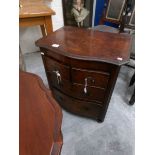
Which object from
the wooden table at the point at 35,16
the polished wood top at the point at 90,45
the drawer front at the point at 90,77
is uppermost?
the wooden table at the point at 35,16

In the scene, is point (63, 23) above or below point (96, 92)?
above

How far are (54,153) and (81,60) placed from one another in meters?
0.57

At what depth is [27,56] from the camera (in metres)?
2.26

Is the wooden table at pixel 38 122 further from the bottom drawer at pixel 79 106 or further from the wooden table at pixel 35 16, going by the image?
the wooden table at pixel 35 16

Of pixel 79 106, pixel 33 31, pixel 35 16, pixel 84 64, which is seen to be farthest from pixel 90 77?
pixel 33 31

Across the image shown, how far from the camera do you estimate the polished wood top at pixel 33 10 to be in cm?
150

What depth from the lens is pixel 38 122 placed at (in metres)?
0.51

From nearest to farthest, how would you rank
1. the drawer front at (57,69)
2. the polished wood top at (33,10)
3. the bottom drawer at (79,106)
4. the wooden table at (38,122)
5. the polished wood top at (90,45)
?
the wooden table at (38,122) < the polished wood top at (90,45) < the drawer front at (57,69) < the bottom drawer at (79,106) < the polished wood top at (33,10)

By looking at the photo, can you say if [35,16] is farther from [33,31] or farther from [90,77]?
[90,77]

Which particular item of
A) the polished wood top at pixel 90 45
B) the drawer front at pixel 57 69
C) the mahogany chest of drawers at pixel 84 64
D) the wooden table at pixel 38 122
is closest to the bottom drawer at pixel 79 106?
the mahogany chest of drawers at pixel 84 64

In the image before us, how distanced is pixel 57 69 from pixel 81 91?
0.24 meters

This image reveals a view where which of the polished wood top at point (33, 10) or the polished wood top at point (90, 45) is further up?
the polished wood top at point (33, 10)
